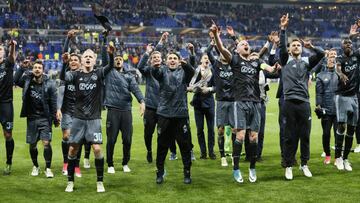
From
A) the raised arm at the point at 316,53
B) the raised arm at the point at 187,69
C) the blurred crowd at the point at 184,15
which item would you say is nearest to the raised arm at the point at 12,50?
the raised arm at the point at 187,69

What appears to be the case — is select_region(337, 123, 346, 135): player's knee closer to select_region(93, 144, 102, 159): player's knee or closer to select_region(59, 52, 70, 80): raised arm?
select_region(93, 144, 102, 159): player's knee

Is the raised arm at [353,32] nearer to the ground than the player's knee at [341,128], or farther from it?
farther from it

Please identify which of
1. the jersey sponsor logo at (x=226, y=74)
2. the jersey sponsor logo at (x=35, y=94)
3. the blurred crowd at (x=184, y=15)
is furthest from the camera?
the blurred crowd at (x=184, y=15)

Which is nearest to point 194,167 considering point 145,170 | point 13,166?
point 145,170

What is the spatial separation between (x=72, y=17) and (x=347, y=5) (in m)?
43.3

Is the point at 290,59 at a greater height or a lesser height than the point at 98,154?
greater

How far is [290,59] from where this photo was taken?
34.5ft

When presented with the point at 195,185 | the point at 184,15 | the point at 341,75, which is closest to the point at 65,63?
the point at 195,185

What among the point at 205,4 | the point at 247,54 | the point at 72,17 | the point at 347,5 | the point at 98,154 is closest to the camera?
the point at 98,154

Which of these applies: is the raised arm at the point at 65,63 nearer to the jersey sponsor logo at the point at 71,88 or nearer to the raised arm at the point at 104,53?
the jersey sponsor logo at the point at 71,88

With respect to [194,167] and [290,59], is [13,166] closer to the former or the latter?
[194,167]

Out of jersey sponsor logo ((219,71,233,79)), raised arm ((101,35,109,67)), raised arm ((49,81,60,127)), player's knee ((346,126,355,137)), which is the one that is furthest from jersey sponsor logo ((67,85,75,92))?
player's knee ((346,126,355,137))

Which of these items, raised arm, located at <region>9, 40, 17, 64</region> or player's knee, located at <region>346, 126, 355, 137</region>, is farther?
player's knee, located at <region>346, 126, 355, 137</region>

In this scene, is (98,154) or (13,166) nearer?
(98,154)
